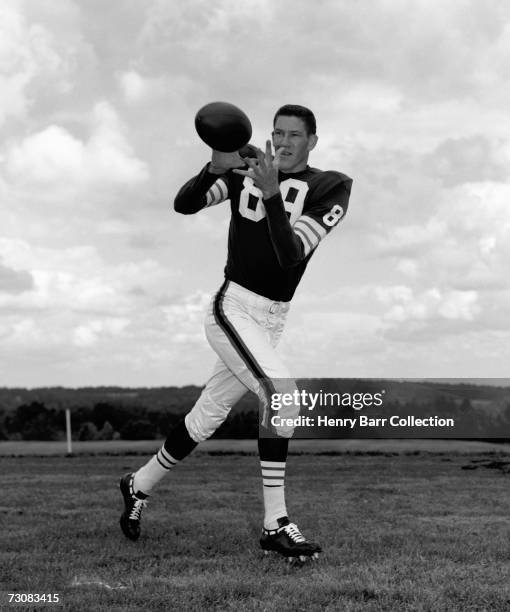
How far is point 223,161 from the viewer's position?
19.4ft

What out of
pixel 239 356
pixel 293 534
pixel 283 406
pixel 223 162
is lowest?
pixel 293 534

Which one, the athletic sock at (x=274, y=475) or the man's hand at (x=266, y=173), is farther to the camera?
the athletic sock at (x=274, y=475)

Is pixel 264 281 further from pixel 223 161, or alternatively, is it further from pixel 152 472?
pixel 152 472

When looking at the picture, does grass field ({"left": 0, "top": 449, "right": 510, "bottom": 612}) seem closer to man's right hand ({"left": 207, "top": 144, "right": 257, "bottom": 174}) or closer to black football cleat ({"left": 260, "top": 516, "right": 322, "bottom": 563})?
black football cleat ({"left": 260, "top": 516, "right": 322, "bottom": 563})

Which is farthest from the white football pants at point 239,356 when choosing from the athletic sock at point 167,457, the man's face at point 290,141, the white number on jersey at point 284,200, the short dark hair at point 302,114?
the short dark hair at point 302,114

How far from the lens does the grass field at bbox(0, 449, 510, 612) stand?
4555 millimetres

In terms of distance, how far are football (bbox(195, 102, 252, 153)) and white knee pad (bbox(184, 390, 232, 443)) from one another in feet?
6.47

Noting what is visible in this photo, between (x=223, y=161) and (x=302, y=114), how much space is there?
73 cm

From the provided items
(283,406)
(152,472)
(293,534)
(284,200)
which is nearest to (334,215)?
(284,200)

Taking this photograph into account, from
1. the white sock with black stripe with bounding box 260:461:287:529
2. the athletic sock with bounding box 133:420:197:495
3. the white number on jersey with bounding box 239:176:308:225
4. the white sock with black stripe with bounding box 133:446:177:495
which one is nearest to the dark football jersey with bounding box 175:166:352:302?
the white number on jersey with bounding box 239:176:308:225

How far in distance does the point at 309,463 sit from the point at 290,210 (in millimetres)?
14462

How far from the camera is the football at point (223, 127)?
5672 mm

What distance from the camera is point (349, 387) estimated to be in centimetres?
817

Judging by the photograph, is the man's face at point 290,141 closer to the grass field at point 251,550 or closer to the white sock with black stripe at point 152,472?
the white sock with black stripe at point 152,472
